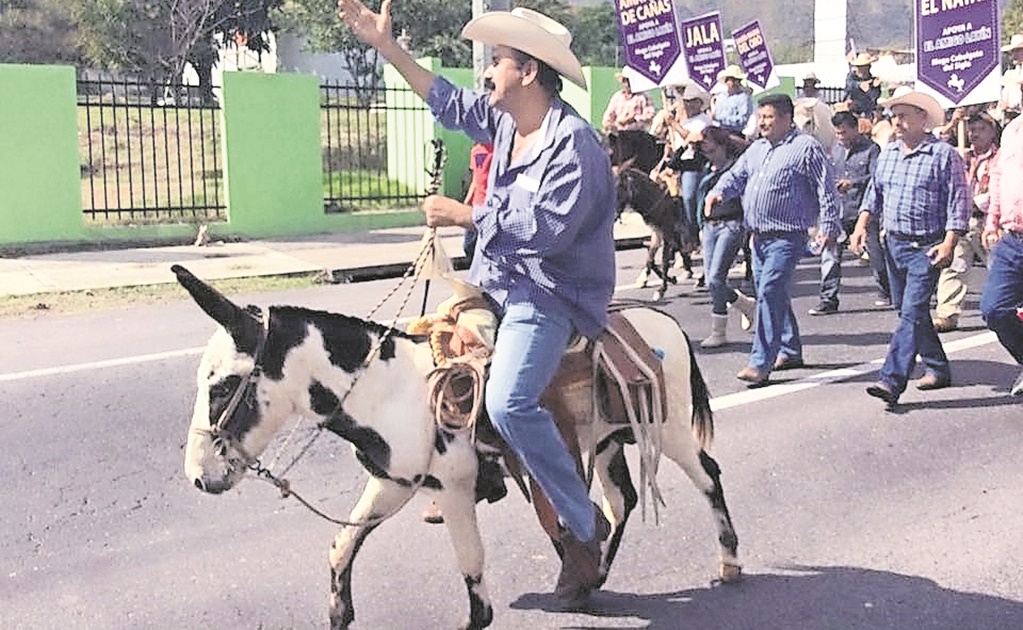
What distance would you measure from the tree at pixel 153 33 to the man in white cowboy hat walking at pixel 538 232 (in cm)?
2764

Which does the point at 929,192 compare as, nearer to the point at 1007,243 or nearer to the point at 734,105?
the point at 1007,243

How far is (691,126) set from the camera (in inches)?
491

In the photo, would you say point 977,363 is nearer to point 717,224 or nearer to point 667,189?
point 717,224

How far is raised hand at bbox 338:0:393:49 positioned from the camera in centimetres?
445

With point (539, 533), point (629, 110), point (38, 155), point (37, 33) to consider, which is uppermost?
point (37, 33)

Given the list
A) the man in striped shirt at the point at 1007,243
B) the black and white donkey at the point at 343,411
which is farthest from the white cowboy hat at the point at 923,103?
the black and white donkey at the point at 343,411

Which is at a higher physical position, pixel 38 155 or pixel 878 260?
pixel 38 155

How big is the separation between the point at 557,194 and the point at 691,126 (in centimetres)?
900

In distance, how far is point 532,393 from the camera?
3920mm

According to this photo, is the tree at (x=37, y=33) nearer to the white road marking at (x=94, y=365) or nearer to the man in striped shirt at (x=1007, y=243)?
the white road marking at (x=94, y=365)

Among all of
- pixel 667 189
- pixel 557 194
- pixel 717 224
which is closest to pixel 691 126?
pixel 667 189

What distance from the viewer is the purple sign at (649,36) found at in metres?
15.0

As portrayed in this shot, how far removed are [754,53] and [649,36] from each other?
142 inches

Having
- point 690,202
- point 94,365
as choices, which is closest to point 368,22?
point 94,365
